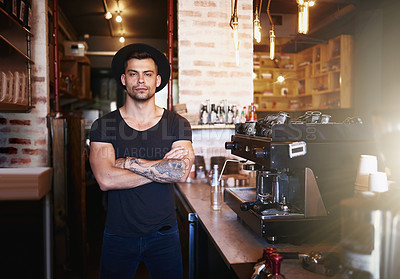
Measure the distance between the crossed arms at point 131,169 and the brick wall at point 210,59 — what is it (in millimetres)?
1630

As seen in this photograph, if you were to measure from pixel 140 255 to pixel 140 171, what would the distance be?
44 centimetres

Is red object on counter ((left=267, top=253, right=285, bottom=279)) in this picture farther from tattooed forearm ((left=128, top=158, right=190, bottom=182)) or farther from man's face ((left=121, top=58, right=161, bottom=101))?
man's face ((left=121, top=58, right=161, bottom=101))

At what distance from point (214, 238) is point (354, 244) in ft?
2.77

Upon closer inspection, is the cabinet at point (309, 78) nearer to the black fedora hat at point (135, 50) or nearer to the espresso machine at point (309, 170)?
the black fedora hat at point (135, 50)

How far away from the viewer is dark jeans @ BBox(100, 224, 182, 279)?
5.75 feet

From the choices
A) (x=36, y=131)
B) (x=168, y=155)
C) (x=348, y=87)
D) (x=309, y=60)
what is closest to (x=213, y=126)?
(x=168, y=155)

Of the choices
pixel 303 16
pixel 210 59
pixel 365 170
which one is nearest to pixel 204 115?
pixel 210 59

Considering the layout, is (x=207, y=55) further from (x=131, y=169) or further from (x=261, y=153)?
(x=261, y=153)

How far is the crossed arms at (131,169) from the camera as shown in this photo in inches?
70.6

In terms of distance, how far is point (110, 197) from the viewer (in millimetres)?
1843

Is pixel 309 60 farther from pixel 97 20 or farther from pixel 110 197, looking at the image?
pixel 110 197

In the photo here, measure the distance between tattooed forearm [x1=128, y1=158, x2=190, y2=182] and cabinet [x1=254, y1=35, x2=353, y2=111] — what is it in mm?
5500

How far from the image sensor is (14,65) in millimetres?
2801

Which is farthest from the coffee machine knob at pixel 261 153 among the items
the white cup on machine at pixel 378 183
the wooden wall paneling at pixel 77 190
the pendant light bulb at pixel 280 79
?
the pendant light bulb at pixel 280 79
